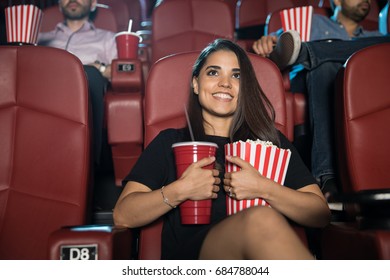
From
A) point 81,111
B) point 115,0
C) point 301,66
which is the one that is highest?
point 115,0

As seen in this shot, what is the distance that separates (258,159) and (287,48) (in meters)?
0.59

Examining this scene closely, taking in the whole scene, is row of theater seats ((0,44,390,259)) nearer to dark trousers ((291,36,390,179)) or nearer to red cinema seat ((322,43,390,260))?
red cinema seat ((322,43,390,260))

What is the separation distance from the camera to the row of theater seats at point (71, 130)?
1003 millimetres

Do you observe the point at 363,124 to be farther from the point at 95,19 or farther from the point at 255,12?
the point at 255,12

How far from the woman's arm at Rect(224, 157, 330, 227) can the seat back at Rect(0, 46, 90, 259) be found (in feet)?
1.21

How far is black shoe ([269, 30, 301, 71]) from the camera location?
134cm

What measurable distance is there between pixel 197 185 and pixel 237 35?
2.00 m

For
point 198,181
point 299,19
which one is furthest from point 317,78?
point 198,181

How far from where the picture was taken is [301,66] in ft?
4.82

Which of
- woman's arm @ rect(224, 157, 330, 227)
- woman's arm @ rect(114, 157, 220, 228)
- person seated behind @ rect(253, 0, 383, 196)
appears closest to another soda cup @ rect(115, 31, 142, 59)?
person seated behind @ rect(253, 0, 383, 196)
